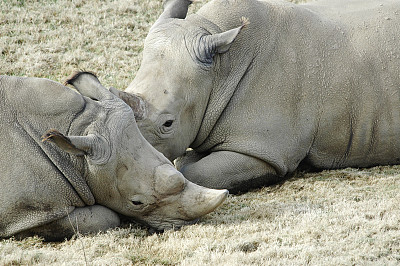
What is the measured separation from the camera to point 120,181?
5684 mm

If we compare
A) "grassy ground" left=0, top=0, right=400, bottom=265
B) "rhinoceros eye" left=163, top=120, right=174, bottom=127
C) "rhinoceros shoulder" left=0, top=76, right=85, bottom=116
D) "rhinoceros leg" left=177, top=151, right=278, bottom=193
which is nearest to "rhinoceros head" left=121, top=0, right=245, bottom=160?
"rhinoceros eye" left=163, top=120, right=174, bottom=127

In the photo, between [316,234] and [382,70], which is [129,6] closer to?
[382,70]

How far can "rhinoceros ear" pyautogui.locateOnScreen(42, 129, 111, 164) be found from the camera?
5.14 m

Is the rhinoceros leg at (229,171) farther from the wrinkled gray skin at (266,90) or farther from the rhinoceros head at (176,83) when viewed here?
the rhinoceros head at (176,83)

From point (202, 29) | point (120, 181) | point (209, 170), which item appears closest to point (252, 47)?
point (202, 29)

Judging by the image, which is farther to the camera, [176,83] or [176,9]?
[176,9]

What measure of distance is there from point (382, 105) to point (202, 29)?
7.22 feet

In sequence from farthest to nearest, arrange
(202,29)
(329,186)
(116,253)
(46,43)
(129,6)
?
(129,6)
(46,43)
(202,29)
(329,186)
(116,253)

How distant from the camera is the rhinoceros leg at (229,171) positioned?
276 inches

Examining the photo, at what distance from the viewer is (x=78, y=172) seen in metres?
5.62

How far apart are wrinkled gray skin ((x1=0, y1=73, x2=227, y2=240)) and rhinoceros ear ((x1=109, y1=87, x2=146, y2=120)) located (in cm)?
66

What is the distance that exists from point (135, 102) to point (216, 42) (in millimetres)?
1150

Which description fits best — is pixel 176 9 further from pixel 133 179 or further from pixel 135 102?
pixel 133 179

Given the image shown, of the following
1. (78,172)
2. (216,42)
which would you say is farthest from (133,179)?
(216,42)
